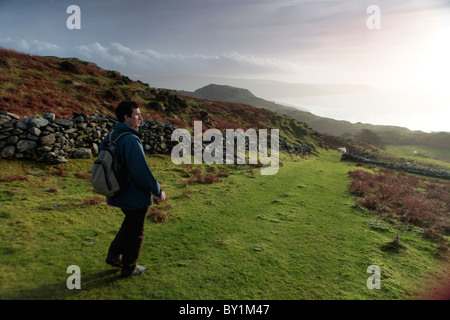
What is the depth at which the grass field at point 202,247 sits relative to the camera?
16.1ft

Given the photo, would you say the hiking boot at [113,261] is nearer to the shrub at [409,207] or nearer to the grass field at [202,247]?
the grass field at [202,247]

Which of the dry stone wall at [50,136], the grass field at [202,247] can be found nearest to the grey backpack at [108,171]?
the grass field at [202,247]

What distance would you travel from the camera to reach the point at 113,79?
103 feet

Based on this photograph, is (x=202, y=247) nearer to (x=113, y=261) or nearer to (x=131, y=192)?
(x=113, y=261)

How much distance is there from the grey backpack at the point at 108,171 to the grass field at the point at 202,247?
215 cm

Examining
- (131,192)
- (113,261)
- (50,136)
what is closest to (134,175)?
(131,192)

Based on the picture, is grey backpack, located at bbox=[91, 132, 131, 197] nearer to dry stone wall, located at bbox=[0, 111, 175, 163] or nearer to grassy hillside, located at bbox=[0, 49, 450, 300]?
grassy hillside, located at bbox=[0, 49, 450, 300]

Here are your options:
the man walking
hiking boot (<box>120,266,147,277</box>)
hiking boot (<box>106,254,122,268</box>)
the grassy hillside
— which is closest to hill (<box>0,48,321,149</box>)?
the grassy hillside

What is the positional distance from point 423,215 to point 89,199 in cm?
1701

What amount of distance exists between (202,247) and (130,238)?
2.73 metres

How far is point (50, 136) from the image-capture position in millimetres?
11617

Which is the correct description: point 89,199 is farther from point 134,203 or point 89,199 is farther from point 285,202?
point 285,202

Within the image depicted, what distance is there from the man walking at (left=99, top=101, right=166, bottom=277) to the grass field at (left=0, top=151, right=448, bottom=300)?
21.7 inches
